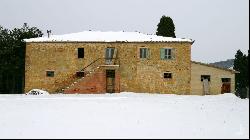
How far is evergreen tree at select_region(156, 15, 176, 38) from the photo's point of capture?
54.3 m

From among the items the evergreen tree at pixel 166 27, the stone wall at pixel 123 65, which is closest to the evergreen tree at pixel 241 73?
the evergreen tree at pixel 166 27

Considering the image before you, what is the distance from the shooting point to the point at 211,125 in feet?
45.6

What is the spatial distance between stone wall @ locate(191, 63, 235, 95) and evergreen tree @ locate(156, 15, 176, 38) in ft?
51.5

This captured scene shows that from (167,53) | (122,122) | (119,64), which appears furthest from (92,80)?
(122,122)

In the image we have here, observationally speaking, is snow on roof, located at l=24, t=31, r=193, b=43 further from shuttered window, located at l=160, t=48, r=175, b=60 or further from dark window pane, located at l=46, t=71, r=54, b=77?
dark window pane, located at l=46, t=71, r=54, b=77

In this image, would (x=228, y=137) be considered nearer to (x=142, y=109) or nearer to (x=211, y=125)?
(x=211, y=125)

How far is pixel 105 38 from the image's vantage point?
131 feet

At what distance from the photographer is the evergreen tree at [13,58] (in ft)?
160

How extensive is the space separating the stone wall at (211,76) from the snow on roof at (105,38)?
11.4ft

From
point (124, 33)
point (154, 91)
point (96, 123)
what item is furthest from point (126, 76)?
point (96, 123)

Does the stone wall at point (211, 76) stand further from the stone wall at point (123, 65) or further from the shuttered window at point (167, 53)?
the shuttered window at point (167, 53)

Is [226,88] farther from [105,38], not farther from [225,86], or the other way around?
[105,38]

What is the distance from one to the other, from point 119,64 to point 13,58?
18.1 m

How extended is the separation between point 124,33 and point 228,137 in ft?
107
